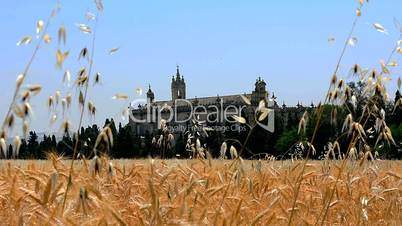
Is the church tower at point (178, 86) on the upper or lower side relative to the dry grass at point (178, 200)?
upper

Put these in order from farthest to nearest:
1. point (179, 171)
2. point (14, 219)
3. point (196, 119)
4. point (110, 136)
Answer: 1. point (196, 119)
2. point (179, 171)
3. point (14, 219)
4. point (110, 136)

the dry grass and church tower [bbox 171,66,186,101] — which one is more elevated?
church tower [bbox 171,66,186,101]

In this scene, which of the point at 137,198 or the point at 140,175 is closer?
the point at 137,198

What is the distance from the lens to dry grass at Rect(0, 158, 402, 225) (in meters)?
1.66

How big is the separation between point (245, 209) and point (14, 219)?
3.02ft

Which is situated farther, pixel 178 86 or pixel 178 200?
pixel 178 86

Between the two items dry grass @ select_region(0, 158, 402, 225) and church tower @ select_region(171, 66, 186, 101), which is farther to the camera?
church tower @ select_region(171, 66, 186, 101)

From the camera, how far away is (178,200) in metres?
2.18

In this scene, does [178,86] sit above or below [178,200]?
above

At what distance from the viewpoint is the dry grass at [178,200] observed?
5.43 ft

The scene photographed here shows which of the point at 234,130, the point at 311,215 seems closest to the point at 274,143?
the point at 234,130

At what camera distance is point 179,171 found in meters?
3.27

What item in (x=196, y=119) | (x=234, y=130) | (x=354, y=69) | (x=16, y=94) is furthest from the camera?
(x=234, y=130)

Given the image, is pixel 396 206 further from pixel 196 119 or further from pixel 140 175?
pixel 196 119
